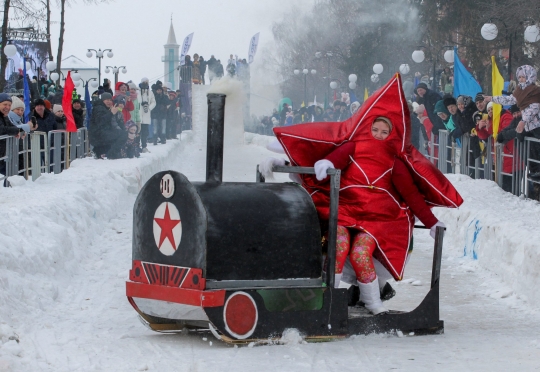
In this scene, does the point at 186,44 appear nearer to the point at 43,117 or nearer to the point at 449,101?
the point at 43,117

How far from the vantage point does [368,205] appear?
22.3ft

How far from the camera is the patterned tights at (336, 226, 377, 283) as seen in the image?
6656mm

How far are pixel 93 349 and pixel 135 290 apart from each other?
23.8 inches

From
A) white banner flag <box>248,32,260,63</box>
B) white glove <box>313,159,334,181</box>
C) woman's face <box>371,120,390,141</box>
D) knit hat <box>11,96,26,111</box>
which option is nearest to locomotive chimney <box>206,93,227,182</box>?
white glove <box>313,159,334,181</box>

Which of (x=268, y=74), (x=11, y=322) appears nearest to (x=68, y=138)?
(x=11, y=322)

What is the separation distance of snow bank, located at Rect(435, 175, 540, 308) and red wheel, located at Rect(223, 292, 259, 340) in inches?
115

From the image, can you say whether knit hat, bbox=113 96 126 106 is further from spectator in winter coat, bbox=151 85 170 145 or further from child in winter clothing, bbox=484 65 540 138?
child in winter clothing, bbox=484 65 540 138

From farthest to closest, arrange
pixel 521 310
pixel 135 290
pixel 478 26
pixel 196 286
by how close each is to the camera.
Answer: pixel 478 26, pixel 521 310, pixel 135 290, pixel 196 286

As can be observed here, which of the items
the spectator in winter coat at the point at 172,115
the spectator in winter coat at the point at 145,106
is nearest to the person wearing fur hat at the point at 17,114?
the spectator in winter coat at the point at 145,106

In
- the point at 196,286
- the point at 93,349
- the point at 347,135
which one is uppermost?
the point at 347,135

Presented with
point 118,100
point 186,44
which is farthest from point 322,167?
point 186,44

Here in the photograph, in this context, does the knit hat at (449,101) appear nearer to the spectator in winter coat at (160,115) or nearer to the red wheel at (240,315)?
the red wheel at (240,315)

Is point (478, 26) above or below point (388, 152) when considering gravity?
above

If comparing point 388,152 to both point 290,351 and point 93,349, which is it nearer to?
point 290,351
